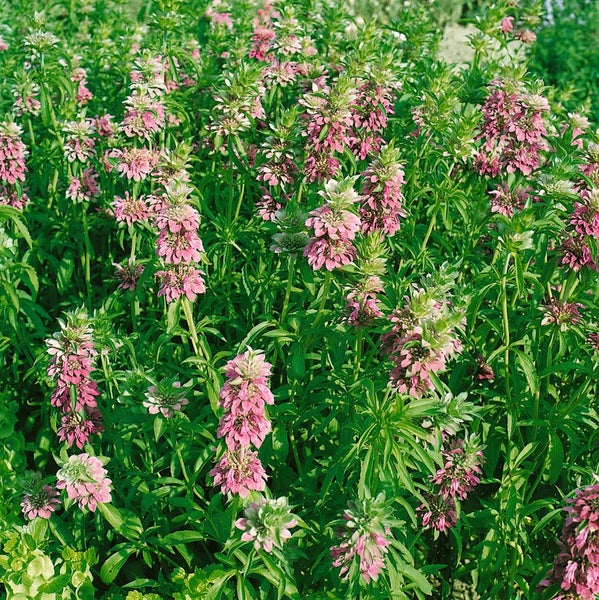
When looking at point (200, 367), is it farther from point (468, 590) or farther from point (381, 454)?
point (468, 590)

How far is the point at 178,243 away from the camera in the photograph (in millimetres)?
3188

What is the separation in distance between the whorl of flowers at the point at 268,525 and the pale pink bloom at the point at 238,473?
79mm

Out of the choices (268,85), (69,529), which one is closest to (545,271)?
(268,85)

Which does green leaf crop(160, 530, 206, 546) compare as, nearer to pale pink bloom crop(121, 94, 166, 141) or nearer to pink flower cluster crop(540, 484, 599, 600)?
pink flower cluster crop(540, 484, 599, 600)

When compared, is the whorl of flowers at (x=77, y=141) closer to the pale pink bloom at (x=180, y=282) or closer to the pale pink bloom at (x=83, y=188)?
the pale pink bloom at (x=83, y=188)

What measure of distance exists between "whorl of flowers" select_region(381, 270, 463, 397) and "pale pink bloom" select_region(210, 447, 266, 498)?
22.8 inches

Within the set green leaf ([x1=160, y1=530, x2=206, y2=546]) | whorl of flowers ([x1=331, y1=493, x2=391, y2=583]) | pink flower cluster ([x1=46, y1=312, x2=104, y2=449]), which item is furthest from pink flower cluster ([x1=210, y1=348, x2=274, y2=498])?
pink flower cluster ([x1=46, y1=312, x2=104, y2=449])

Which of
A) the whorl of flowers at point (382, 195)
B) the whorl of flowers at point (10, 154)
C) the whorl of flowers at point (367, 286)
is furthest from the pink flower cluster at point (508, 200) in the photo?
the whorl of flowers at point (10, 154)

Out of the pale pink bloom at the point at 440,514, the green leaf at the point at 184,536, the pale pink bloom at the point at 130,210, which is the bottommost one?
the green leaf at the point at 184,536

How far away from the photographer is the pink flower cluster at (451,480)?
339 centimetres

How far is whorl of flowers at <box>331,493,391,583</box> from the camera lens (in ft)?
8.95

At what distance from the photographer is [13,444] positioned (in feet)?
13.1

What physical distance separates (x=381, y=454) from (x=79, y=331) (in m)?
1.29

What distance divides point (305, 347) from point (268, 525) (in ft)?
3.11
